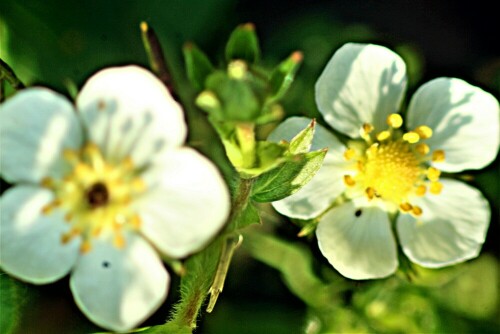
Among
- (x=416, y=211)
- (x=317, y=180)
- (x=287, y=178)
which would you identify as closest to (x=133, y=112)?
(x=287, y=178)

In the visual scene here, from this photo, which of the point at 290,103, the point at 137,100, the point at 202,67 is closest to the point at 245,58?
the point at 202,67

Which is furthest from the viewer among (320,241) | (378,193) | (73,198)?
(378,193)

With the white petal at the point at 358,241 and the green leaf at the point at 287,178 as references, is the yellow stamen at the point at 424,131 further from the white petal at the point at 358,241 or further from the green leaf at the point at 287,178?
the green leaf at the point at 287,178

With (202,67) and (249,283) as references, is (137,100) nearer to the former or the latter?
(202,67)

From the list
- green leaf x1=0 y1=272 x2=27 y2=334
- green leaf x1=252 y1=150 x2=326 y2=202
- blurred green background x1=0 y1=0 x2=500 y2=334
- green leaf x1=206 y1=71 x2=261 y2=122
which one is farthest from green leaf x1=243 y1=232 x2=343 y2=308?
green leaf x1=206 y1=71 x2=261 y2=122

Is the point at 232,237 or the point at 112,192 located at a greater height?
the point at 112,192

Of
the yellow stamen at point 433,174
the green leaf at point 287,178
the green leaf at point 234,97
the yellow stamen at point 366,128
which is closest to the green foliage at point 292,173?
the green leaf at point 287,178

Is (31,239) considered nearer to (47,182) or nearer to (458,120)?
(47,182)
